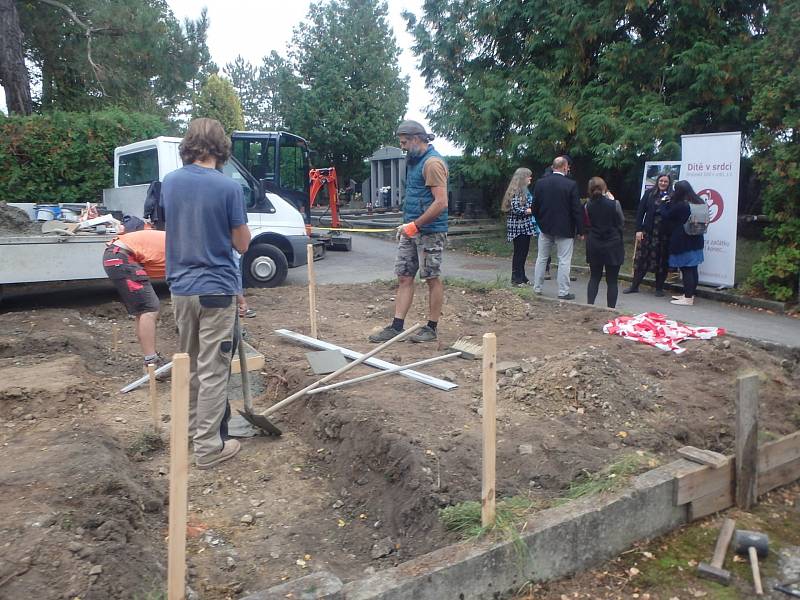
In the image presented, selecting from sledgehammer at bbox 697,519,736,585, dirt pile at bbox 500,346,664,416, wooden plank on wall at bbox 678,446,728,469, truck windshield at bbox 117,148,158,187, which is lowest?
sledgehammer at bbox 697,519,736,585

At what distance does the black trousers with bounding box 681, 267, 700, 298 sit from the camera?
387 inches

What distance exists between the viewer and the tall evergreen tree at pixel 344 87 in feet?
105

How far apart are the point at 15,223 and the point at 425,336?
6354 millimetres

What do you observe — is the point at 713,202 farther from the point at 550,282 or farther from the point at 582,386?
the point at 582,386

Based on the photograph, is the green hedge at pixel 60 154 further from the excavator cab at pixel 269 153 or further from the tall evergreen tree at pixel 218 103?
the tall evergreen tree at pixel 218 103

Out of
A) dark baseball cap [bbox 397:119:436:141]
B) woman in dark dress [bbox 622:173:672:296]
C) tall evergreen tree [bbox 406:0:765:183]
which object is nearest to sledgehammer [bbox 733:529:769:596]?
dark baseball cap [bbox 397:119:436:141]

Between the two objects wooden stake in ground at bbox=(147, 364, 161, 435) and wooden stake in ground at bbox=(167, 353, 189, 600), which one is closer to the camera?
wooden stake in ground at bbox=(167, 353, 189, 600)

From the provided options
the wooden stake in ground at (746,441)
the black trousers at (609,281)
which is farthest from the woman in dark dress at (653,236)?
the wooden stake in ground at (746,441)

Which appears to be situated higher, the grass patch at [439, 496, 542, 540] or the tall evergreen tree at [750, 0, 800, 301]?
the tall evergreen tree at [750, 0, 800, 301]

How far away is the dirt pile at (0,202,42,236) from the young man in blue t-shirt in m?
6.05

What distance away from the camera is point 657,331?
6.41 m

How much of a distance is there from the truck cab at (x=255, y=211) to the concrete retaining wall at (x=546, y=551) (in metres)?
8.22

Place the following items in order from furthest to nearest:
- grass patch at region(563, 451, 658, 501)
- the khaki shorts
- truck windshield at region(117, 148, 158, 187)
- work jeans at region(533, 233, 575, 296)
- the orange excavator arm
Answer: the orange excavator arm → truck windshield at region(117, 148, 158, 187) → work jeans at region(533, 233, 575, 296) → the khaki shorts → grass patch at region(563, 451, 658, 501)

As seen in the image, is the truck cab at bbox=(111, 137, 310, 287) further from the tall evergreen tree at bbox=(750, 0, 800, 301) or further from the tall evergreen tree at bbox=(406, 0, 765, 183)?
the tall evergreen tree at bbox=(750, 0, 800, 301)
